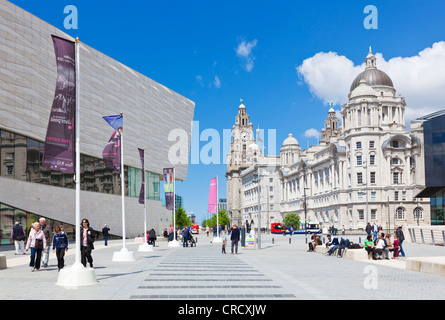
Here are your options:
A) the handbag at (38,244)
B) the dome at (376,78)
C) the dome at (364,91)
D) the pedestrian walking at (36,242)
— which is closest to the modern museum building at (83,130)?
the pedestrian walking at (36,242)

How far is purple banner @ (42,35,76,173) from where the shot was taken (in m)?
13.6

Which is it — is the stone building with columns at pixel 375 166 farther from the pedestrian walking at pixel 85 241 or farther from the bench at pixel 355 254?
the pedestrian walking at pixel 85 241

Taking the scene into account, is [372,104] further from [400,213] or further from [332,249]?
[332,249]

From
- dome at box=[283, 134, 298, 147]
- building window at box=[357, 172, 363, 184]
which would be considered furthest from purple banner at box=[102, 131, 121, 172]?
dome at box=[283, 134, 298, 147]

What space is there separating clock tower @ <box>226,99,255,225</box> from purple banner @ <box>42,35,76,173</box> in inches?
6694

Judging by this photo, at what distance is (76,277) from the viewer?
13305mm

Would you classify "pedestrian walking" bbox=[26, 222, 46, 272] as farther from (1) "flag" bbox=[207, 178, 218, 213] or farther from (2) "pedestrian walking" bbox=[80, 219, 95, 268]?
(1) "flag" bbox=[207, 178, 218, 213]

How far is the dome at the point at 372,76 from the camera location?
99.9 m

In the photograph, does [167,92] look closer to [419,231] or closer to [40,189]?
[40,189]

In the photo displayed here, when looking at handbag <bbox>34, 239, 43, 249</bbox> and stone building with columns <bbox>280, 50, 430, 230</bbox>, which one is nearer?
handbag <bbox>34, 239, 43, 249</bbox>

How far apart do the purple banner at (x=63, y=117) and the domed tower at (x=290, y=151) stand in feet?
410

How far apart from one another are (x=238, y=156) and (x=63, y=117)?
590ft
